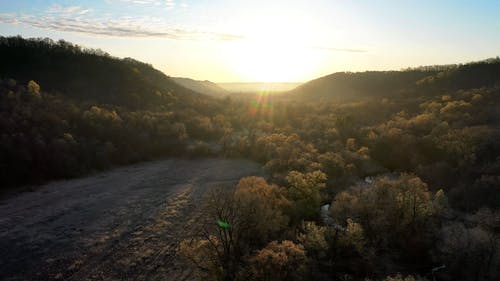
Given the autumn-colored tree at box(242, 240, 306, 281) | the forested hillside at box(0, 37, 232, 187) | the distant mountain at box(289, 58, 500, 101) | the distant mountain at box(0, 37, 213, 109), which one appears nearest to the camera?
the autumn-colored tree at box(242, 240, 306, 281)

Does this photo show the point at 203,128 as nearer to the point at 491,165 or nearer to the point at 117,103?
the point at 117,103

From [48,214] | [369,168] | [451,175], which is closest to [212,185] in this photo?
[48,214]

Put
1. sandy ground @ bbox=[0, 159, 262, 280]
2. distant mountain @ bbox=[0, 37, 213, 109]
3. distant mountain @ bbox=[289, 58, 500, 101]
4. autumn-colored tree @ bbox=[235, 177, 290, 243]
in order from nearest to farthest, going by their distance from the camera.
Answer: sandy ground @ bbox=[0, 159, 262, 280] → autumn-colored tree @ bbox=[235, 177, 290, 243] → distant mountain @ bbox=[0, 37, 213, 109] → distant mountain @ bbox=[289, 58, 500, 101]

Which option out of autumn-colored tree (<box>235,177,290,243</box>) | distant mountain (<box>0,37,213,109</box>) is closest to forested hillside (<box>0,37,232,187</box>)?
distant mountain (<box>0,37,213,109</box>)

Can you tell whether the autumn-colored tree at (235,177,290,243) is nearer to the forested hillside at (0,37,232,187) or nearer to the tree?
the tree

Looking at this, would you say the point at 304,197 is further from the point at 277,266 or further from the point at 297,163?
the point at 277,266

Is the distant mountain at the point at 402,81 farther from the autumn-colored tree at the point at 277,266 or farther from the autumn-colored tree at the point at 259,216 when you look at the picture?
the autumn-colored tree at the point at 277,266
